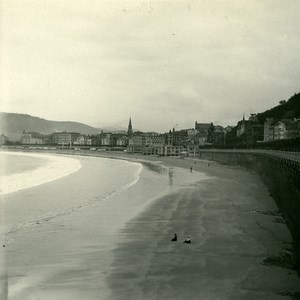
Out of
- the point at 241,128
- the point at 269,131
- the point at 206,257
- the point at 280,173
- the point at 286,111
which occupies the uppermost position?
the point at 286,111

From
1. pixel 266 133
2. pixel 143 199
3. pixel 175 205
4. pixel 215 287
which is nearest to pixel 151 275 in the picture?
pixel 215 287

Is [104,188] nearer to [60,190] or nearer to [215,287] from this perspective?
[60,190]

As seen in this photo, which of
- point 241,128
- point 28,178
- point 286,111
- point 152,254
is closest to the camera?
point 152,254

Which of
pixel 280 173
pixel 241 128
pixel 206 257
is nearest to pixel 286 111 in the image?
pixel 241 128

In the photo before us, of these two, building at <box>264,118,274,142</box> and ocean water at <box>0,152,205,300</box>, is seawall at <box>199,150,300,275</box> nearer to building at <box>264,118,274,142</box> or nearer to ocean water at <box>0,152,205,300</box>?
ocean water at <box>0,152,205,300</box>

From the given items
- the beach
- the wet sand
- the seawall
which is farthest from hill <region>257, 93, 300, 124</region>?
the wet sand

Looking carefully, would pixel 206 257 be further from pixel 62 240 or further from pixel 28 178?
pixel 28 178
